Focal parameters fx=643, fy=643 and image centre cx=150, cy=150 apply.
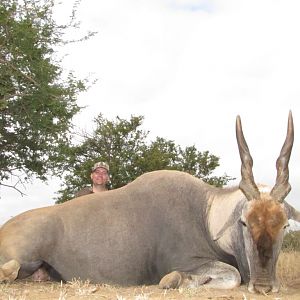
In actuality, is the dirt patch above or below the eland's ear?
below

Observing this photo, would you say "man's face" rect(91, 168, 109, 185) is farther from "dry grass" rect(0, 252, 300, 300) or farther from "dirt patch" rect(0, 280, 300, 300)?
"dirt patch" rect(0, 280, 300, 300)

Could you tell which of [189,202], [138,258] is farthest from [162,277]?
[189,202]

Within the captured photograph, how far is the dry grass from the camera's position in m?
4.90

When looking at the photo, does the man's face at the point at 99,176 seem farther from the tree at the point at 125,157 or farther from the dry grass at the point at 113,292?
the tree at the point at 125,157

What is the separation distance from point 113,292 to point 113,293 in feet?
0.45

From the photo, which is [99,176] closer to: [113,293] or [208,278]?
[208,278]

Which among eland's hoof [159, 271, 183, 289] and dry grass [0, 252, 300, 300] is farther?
eland's hoof [159, 271, 183, 289]

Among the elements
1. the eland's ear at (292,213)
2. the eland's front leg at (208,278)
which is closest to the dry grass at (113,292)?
the eland's front leg at (208,278)

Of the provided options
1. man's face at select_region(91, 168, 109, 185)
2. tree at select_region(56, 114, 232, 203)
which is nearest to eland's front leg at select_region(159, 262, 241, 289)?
man's face at select_region(91, 168, 109, 185)

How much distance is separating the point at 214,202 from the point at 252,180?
911 millimetres

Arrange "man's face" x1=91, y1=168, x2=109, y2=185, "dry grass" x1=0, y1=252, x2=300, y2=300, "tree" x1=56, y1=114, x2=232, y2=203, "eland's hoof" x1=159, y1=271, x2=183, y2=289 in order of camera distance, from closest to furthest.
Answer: "dry grass" x1=0, y1=252, x2=300, y2=300 < "eland's hoof" x1=159, y1=271, x2=183, y2=289 < "man's face" x1=91, y1=168, x2=109, y2=185 < "tree" x1=56, y1=114, x2=232, y2=203

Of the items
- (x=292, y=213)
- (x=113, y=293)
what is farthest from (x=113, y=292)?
(x=292, y=213)

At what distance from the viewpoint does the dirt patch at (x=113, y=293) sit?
4.91 metres

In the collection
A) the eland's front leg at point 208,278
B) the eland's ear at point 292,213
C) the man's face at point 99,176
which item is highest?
the man's face at point 99,176
